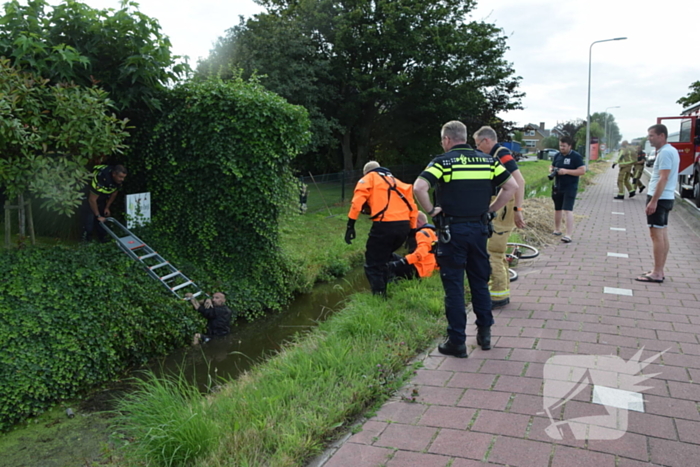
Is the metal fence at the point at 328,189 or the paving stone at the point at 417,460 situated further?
the metal fence at the point at 328,189

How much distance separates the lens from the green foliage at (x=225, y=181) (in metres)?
7.38

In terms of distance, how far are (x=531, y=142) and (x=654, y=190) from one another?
126302 millimetres

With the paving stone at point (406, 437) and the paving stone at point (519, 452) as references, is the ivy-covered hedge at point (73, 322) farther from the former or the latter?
the paving stone at point (519, 452)

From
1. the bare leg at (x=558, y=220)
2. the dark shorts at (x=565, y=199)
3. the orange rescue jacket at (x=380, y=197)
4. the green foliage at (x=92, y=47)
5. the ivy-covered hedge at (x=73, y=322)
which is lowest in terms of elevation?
the ivy-covered hedge at (x=73, y=322)

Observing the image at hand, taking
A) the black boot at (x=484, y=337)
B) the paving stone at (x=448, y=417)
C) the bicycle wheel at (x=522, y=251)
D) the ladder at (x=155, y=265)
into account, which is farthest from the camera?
the bicycle wheel at (x=522, y=251)

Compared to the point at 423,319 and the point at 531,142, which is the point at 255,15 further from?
the point at 531,142

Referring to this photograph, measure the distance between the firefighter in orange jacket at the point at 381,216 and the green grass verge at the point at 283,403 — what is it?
1.42 meters

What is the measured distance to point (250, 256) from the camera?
8.04m

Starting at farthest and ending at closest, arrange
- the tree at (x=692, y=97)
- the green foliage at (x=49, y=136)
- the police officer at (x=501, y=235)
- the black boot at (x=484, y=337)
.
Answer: the tree at (x=692, y=97), the green foliage at (x=49, y=136), the police officer at (x=501, y=235), the black boot at (x=484, y=337)

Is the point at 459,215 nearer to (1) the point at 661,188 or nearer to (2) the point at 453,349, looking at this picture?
(2) the point at 453,349

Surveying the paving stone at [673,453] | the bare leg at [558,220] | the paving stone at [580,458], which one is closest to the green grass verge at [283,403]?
the paving stone at [580,458]

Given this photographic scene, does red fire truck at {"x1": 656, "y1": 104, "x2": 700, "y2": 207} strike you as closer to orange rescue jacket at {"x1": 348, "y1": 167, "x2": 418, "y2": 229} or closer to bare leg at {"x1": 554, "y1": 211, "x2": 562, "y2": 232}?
bare leg at {"x1": 554, "y1": 211, "x2": 562, "y2": 232}

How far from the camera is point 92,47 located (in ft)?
22.6

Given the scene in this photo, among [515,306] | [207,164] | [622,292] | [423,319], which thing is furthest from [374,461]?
[207,164]
